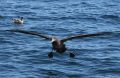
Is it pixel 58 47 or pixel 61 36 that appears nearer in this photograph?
pixel 58 47

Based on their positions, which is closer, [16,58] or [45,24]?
[16,58]

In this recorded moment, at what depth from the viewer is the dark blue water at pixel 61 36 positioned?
27.7 m

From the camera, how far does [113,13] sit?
1710 inches

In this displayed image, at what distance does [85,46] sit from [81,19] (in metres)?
8.33

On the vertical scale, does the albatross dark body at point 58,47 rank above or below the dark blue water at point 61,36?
above

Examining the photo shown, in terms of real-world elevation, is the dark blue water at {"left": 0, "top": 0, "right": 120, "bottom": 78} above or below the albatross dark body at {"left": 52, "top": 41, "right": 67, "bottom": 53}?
below

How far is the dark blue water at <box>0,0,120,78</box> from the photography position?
27688mm

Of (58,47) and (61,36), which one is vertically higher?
(58,47)

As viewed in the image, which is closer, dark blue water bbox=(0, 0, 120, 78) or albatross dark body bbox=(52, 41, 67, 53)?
albatross dark body bbox=(52, 41, 67, 53)

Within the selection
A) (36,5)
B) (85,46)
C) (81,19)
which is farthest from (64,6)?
(85,46)

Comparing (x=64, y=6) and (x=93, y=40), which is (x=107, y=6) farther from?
(x=93, y=40)

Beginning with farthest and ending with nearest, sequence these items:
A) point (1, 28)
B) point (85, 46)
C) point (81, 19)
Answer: point (81, 19) < point (1, 28) < point (85, 46)

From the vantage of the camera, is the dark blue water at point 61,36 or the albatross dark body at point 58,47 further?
the dark blue water at point 61,36

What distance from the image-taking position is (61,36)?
35.4 metres
